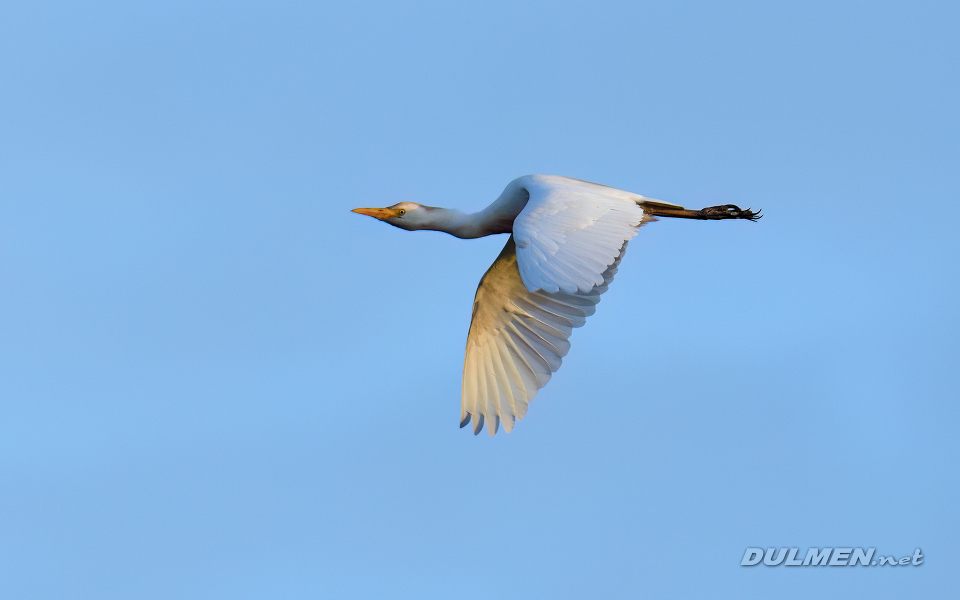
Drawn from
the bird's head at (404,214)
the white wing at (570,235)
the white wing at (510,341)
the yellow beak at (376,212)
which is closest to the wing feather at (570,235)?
the white wing at (570,235)

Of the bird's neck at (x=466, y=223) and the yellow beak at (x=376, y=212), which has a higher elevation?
the bird's neck at (x=466, y=223)

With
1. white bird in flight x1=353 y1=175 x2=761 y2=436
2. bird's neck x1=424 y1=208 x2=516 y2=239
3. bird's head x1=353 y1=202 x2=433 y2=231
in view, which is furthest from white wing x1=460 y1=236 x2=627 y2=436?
bird's head x1=353 y1=202 x2=433 y2=231

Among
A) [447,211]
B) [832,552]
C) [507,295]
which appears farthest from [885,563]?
[447,211]

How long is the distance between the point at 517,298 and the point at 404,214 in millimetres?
1553

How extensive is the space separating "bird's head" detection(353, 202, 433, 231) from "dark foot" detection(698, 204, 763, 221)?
9.74 feet

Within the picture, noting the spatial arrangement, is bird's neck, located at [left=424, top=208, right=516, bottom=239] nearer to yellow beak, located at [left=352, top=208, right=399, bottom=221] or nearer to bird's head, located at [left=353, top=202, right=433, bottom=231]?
bird's head, located at [left=353, top=202, right=433, bottom=231]

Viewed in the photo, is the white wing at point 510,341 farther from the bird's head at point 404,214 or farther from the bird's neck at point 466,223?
the bird's head at point 404,214

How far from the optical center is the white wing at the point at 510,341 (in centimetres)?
1216

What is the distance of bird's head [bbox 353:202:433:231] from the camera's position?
1290cm

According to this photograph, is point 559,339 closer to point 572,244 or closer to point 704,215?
point 704,215

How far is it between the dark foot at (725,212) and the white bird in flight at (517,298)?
0.03ft

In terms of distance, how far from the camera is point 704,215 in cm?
1230

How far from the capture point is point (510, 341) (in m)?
12.6

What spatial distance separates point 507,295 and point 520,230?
10.6 feet
